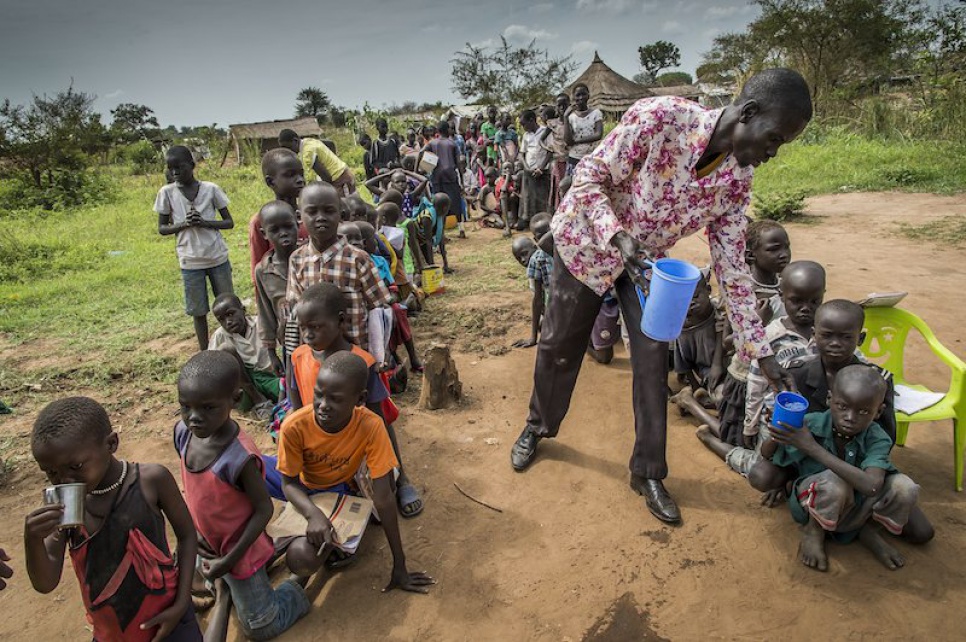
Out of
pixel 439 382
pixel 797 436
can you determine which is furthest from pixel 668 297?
pixel 439 382

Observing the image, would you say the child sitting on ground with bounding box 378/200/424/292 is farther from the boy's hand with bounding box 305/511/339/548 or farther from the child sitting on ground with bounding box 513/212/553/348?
the boy's hand with bounding box 305/511/339/548

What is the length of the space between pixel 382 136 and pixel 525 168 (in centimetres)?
254

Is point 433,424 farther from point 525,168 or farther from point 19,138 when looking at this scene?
point 19,138

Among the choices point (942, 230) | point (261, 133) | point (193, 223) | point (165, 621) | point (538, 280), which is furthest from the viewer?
point (261, 133)

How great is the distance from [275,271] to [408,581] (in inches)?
74.6

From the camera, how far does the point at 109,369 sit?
15.1 ft

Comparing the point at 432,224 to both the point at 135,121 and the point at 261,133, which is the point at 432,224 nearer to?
the point at 261,133

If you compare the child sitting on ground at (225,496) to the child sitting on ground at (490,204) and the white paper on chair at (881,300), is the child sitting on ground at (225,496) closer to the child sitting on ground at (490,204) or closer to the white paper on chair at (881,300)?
the white paper on chair at (881,300)

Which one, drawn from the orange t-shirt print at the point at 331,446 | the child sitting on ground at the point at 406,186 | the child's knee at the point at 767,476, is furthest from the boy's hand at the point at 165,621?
the child sitting on ground at the point at 406,186

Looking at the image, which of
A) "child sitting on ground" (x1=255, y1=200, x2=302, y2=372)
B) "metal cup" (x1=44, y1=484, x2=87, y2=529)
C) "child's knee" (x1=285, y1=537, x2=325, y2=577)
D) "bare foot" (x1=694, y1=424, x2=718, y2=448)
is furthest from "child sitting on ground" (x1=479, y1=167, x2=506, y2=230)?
"metal cup" (x1=44, y1=484, x2=87, y2=529)

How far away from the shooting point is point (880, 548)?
7.32 feet

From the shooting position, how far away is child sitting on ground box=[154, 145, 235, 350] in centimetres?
409

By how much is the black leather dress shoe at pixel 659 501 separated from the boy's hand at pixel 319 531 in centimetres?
140

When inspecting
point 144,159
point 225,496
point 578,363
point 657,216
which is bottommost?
point 225,496
